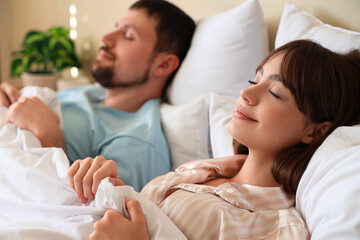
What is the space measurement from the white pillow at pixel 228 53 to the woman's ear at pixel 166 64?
5.2 inches

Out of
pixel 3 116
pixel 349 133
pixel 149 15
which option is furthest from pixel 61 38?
pixel 349 133

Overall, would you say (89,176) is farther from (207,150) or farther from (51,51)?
(51,51)

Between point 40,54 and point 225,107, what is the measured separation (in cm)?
215

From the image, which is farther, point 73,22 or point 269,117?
point 73,22

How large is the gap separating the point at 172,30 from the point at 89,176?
0.97 m

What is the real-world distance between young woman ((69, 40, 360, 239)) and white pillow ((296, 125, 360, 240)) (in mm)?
41

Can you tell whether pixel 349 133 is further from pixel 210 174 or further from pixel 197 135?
pixel 197 135

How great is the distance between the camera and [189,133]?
139 cm

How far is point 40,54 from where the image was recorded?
2969 mm

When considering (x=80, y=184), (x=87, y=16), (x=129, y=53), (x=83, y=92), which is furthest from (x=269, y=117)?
(x=87, y=16)

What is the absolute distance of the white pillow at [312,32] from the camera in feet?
3.34

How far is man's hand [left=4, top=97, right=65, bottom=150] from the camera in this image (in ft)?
4.40

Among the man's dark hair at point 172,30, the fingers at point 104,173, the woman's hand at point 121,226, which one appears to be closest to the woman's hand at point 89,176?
the fingers at point 104,173

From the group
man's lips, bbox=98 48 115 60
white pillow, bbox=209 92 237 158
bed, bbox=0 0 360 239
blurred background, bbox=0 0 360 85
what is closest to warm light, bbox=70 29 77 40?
blurred background, bbox=0 0 360 85
